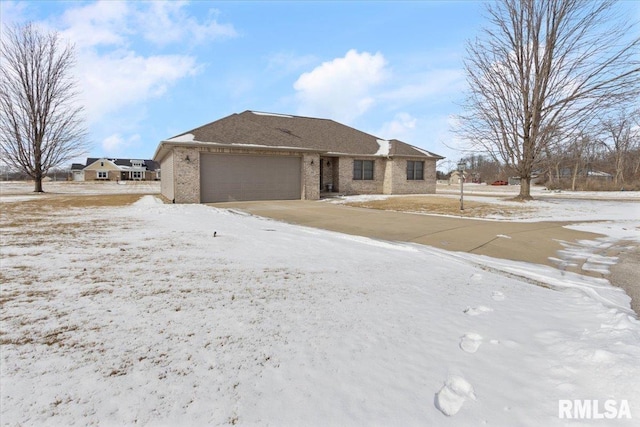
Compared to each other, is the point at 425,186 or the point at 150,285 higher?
the point at 425,186

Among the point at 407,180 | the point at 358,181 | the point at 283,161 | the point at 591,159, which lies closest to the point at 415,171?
the point at 407,180

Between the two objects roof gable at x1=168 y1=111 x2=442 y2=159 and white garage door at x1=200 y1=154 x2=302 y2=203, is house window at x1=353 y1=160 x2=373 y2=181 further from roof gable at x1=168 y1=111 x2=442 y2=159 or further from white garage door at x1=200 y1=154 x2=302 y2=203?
white garage door at x1=200 y1=154 x2=302 y2=203

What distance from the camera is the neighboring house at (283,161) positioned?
16328mm

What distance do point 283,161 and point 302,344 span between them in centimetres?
1659

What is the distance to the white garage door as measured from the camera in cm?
1683

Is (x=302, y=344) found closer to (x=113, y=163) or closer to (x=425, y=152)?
(x=425, y=152)

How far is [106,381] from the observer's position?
2062mm

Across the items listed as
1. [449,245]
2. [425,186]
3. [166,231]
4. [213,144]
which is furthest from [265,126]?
[449,245]

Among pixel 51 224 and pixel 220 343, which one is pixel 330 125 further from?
pixel 220 343

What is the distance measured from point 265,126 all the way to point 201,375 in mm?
19705

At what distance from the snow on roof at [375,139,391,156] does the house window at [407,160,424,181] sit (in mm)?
1877

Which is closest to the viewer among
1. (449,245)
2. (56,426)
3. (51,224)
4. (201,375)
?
(56,426)

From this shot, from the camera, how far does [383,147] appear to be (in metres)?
24.1

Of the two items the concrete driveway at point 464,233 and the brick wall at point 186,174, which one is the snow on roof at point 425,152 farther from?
the brick wall at point 186,174
